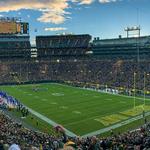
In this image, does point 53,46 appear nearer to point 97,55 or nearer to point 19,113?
point 97,55

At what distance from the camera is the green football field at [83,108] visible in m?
36.7

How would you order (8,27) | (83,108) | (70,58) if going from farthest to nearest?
(70,58), (8,27), (83,108)

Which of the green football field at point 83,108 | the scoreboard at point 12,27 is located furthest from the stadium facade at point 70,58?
the green football field at point 83,108

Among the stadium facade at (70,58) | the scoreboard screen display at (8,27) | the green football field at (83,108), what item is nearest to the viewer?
the green football field at (83,108)

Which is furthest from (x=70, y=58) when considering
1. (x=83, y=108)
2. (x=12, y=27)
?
(x=83, y=108)

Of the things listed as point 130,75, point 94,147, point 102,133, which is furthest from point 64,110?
point 130,75

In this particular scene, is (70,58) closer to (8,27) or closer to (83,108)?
(8,27)

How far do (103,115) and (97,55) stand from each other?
71420 mm

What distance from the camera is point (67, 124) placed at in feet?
120

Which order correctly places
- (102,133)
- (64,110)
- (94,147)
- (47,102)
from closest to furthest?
(94,147), (102,133), (64,110), (47,102)

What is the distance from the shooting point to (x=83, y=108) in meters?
45.6

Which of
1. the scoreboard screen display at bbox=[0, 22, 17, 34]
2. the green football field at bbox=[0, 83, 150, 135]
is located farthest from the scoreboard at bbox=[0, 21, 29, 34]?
the green football field at bbox=[0, 83, 150, 135]

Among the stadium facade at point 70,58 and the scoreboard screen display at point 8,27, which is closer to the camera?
the stadium facade at point 70,58

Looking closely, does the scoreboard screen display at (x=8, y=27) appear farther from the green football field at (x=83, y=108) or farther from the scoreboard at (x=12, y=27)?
the green football field at (x=83, y=108)
